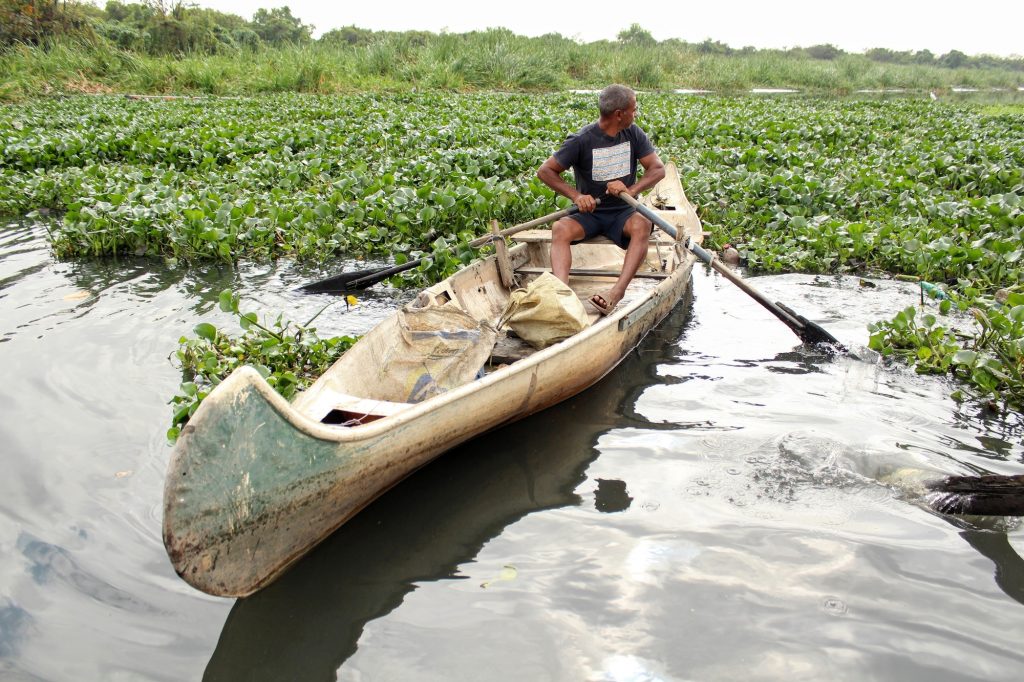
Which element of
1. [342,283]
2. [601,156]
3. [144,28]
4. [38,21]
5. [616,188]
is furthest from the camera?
[144,28]

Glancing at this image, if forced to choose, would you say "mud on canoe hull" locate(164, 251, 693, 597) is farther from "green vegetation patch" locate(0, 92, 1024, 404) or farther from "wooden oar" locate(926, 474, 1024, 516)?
"green vegetation patch" locate(0, 92, 1024, 404)

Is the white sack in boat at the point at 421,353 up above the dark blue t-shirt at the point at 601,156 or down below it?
below

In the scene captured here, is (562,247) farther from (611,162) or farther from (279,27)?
(279,27)

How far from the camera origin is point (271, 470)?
2.10 m

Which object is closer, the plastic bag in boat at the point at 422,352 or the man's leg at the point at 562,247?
the plastic bag in boat at the point at 422,352

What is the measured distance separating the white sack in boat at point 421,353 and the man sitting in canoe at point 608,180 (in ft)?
3.80

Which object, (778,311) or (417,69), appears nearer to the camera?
(778,311)

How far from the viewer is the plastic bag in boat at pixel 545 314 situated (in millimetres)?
3588

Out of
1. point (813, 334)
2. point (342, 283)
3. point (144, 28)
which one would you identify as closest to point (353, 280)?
point (342, 283)

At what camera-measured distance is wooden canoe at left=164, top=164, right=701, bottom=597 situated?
196 centimetres

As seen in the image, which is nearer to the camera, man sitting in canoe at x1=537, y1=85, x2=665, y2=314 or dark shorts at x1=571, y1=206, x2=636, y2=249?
man sitting in canoe at x1=537, y1=85, x2=665, y2=314

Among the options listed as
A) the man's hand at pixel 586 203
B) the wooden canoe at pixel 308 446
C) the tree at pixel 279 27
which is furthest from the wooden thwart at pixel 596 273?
the tree at pixel 279 27

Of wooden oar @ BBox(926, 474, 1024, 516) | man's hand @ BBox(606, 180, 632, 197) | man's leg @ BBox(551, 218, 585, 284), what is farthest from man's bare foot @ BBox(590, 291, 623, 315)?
wooden oar @ BBox(926, 474, 1024, 516)

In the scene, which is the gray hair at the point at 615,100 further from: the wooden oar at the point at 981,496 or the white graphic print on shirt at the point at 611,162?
the wooden oar at the point at 981,496
